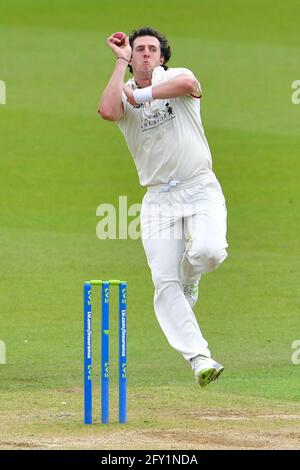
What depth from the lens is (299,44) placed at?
22.4m

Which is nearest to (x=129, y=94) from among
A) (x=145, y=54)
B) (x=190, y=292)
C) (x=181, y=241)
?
(x=145, y=54)

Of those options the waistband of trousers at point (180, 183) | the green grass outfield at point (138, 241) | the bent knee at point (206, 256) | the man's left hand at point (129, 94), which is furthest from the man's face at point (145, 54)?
the green grass outfield at point (138, 241)

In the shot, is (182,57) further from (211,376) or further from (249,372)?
(211,376)

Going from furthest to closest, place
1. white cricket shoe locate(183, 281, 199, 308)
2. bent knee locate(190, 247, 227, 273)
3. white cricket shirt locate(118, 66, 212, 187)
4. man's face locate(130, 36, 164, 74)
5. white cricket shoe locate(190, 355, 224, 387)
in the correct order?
white cricket shoe locate(183, 281, 199, 308) < man's face locate(130, 36, 164, 74) < white cricket shirt locate(118, 66, 212, 187) < bent knee locate(190, 247, 227, 273) < white cricket shoe locate(190, 355, 224, 387)

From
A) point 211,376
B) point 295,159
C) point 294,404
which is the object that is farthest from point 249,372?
point 295,159

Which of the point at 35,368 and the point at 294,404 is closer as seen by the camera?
the point at 294,404

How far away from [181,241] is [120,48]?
1.26 meters

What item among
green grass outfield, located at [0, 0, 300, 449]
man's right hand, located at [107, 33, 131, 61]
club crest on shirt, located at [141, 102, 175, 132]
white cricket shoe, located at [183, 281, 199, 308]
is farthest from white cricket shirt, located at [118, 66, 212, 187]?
green grass outfield, located at [0, 0, 300, 449]

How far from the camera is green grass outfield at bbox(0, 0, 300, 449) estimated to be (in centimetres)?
833

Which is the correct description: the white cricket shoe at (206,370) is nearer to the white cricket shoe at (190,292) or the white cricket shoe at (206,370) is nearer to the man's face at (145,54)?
the white cricket shoe at (190,292)

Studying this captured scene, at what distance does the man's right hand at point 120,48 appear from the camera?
821cm

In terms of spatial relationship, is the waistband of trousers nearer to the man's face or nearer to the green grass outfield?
the man's face

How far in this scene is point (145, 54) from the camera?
27.6ft
